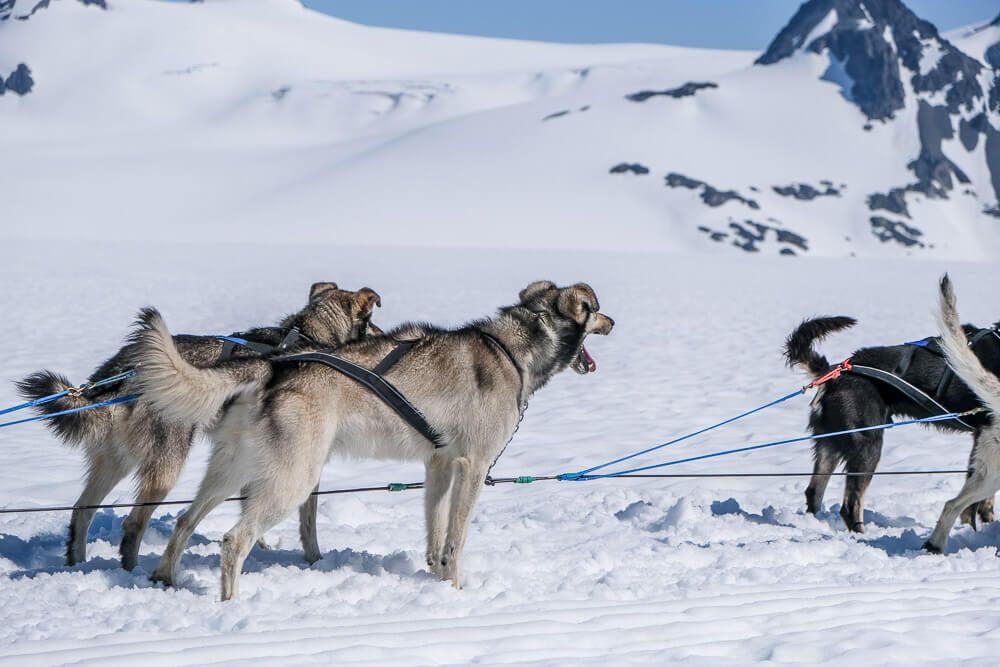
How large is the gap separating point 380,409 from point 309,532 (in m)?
1.02

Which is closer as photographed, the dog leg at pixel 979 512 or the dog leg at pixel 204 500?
the dog leg at pixel 204 500

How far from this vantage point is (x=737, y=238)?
338 feet

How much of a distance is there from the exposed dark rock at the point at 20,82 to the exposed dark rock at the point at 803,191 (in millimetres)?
108439

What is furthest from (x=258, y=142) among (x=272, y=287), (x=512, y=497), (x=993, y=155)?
(x=512, y=497)

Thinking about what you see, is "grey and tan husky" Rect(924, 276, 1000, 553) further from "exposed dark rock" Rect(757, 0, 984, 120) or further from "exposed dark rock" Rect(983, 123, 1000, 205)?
"exposed dark rock" Rect(983, 123, 1000, 205)

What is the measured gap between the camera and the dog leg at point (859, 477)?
668cm

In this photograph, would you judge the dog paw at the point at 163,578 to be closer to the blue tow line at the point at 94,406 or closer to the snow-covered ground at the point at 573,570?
the snow-covered ground at the point at 573,570

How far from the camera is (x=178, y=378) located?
4.34 m

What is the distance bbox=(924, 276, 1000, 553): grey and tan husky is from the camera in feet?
18.1

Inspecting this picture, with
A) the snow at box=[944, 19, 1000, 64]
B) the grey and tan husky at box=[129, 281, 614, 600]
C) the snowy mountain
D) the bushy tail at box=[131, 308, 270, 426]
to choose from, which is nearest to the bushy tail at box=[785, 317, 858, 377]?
the grey and tan husky at box=[129, 281, 614, 600]

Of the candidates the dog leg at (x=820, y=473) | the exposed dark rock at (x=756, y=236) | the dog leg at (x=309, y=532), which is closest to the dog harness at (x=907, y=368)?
the dog leg at (x=820, y=473)

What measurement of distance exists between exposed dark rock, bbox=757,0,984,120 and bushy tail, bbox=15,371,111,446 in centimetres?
14472

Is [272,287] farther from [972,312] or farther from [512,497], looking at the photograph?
[512,497]

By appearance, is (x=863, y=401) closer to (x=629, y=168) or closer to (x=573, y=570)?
(x=573, y=570)
